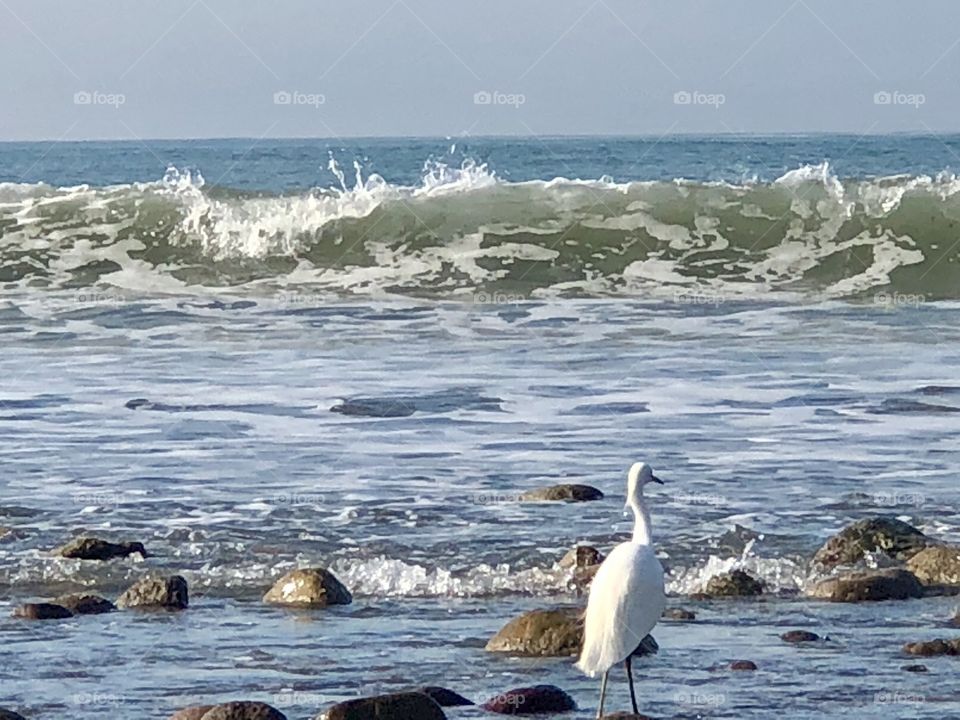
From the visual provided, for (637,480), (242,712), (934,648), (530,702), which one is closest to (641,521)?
(637,480)

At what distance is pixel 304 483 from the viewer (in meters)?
12.3

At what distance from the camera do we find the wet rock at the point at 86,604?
358 inches

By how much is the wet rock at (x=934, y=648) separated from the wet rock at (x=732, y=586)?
145 centimetres

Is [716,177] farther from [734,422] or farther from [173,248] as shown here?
[734,422]

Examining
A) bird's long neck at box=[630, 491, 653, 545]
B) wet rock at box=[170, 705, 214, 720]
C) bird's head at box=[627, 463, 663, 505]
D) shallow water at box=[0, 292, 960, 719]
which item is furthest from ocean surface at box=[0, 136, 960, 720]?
bird's head at box=[627, 463, 663, 505]

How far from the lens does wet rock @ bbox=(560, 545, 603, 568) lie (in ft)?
32.4

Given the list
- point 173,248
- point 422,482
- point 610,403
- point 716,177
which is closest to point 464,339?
point 610,403

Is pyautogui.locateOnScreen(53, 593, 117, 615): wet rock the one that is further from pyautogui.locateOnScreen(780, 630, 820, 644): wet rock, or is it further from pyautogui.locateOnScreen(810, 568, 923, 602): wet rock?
pyautogui.locateOnScreen(810, 568, 923, 602): wet rock

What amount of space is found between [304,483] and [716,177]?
30.9m

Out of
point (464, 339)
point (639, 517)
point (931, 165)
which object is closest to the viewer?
point (639, 517)

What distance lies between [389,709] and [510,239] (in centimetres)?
2127

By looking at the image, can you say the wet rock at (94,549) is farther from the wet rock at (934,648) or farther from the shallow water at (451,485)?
the wet rock at (934,648)

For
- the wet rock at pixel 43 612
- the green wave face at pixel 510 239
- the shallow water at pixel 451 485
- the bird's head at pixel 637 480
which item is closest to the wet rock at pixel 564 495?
the shallow water at pixel 451 485

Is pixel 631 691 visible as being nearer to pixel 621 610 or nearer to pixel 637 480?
pixel 621 610
